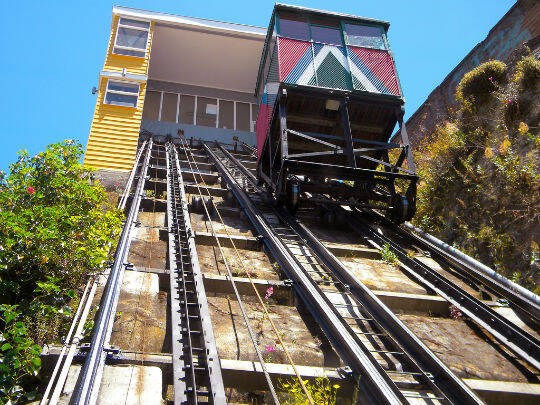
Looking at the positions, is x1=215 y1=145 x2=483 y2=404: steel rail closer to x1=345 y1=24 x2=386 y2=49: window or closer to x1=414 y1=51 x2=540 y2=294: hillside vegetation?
x1=414 y1=51 x2=540 y2=294: hillside vegetation

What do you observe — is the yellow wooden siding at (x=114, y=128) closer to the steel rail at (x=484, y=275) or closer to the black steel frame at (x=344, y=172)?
the black steel frame at (x=344, y=172)

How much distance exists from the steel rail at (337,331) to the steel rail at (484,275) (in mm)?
2421

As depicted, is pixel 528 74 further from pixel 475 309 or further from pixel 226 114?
pixel 226 114

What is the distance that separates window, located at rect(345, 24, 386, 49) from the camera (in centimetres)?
1045

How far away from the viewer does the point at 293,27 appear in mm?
10523

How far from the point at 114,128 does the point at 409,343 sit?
13.7 meters

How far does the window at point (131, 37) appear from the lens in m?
16.8

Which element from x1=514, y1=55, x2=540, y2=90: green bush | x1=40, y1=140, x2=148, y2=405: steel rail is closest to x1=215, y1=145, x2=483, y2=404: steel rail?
x1=40, y1=140, x2=148, y2=405: steel rail

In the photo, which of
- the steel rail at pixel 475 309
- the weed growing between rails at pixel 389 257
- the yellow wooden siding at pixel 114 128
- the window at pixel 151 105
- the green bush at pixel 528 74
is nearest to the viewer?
the steel rail at pixel 475 309

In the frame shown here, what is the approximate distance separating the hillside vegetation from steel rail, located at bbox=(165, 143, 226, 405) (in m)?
4.90

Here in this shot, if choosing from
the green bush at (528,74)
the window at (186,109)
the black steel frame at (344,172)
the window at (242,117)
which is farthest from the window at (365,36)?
the window at (186,109)

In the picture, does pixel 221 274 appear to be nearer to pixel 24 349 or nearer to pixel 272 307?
pixel 272 307

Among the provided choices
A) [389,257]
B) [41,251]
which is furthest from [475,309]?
[41,251]

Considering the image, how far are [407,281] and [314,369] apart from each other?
295 centimetres
